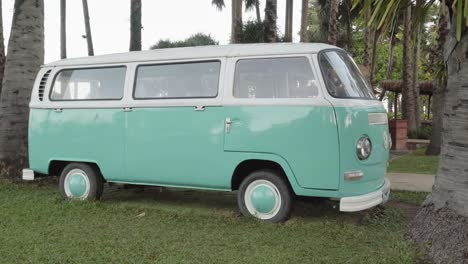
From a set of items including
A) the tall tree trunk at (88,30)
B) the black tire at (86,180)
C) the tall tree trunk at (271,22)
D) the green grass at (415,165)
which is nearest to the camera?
the black tire at (86,180)

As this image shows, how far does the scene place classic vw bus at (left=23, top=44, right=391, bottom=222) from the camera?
5.48 m

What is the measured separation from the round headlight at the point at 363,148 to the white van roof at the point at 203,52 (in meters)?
1.10

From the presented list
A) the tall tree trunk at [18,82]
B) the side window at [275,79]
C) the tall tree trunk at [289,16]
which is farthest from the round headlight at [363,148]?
the tall tree trunk at [289,16]

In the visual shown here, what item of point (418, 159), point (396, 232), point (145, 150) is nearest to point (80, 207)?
point (145, 150)

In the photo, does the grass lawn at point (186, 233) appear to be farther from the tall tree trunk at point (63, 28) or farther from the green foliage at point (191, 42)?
the green foliage at point (191, 42)

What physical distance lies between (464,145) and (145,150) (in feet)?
12.4

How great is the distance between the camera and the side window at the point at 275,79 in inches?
222

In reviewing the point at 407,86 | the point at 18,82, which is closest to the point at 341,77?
the point at 18,82

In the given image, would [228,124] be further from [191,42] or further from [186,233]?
[191,42]

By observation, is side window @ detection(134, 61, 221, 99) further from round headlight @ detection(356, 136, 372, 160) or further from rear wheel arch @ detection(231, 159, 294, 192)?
round headlight @ detection(356, 136, 372, 160)

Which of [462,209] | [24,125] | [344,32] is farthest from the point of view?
[344,32]

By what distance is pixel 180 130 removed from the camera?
6297 millimetres

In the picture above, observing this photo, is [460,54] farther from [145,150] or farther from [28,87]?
[28,87]

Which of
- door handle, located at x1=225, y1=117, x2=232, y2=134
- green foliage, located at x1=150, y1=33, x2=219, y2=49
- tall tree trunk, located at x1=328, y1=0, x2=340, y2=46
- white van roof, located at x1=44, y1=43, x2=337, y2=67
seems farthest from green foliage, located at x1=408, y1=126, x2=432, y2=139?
door handle, located at x1=225, y1=117, x2=232, y2=134
